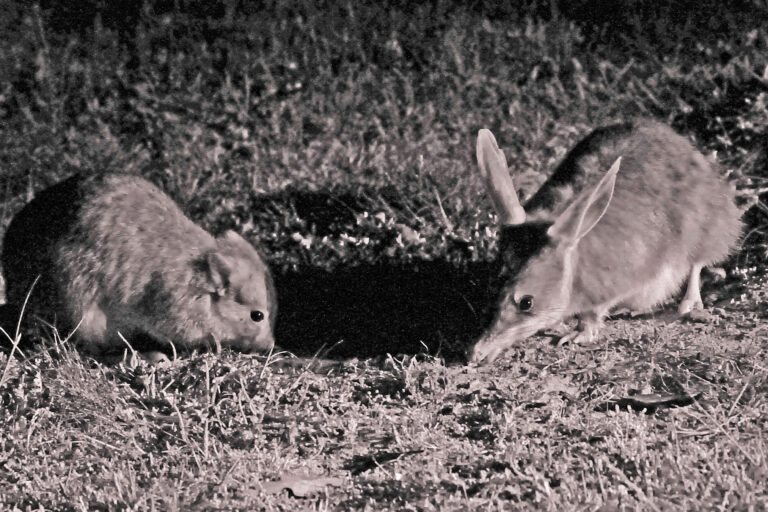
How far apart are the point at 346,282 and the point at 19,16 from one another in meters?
5.12

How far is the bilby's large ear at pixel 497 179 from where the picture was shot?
5074 mm

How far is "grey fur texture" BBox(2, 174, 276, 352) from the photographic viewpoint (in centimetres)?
539

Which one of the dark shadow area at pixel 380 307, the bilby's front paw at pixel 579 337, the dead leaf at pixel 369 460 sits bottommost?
the dark shadow area at pixel 380 307

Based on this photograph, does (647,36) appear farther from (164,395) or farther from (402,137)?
(164,395)

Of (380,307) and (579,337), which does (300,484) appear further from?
(380,307)

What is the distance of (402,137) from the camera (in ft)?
24.3

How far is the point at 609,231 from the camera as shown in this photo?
546cm

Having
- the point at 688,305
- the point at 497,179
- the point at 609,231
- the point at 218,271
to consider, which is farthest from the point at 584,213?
the point at 218,271

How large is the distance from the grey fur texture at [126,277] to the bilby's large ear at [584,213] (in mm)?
1497

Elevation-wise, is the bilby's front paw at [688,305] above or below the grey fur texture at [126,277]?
below

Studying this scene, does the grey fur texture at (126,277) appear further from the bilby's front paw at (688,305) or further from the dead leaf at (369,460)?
the bilby's front paw at (688,305)

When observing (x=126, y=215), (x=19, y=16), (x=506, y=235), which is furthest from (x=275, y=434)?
(x=19, y=16)

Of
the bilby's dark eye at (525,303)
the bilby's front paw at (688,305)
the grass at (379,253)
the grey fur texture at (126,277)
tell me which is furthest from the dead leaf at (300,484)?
the bilby's front paw at (688,305)

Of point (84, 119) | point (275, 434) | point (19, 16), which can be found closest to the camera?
point (275, 434)
